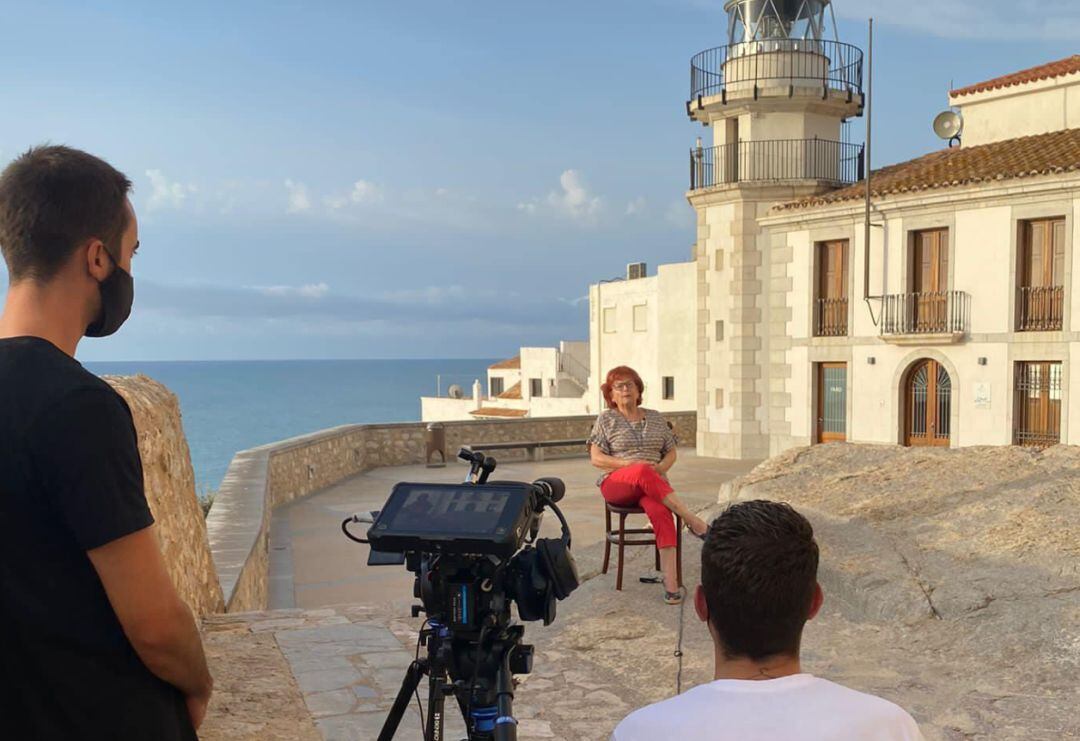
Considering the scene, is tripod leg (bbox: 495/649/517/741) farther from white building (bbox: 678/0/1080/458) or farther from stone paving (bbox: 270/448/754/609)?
white building (bbox: 678/0/1080/458)

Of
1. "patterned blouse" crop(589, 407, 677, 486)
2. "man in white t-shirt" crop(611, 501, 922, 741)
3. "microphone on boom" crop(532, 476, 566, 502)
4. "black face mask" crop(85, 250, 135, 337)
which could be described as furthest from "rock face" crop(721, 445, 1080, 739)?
"black face mask" crop(85, 250, 135, 337)

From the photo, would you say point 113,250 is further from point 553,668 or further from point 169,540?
point 553,668

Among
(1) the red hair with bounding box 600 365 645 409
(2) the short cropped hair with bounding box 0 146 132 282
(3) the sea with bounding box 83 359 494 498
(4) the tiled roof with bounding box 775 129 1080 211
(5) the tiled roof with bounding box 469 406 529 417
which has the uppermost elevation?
(4) the tiled roof with bounding box 775 129 1080 211

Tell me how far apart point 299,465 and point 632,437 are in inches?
355

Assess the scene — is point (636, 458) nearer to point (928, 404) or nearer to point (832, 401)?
point (928, 404)

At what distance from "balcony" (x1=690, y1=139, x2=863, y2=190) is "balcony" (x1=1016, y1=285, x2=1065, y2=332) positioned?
543cm

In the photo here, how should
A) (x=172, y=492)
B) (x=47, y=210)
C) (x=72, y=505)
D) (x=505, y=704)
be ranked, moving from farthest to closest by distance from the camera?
(x=172, y=492) → (x=505, y=704) → (x=47, y=210) → (x=72, y=505)

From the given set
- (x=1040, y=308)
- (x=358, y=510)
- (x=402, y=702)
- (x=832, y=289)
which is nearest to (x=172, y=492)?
(x=402, y=702)

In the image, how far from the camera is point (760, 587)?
1575 mm

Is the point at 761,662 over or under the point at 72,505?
under

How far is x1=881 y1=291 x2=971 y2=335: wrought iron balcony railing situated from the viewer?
18.1 metres

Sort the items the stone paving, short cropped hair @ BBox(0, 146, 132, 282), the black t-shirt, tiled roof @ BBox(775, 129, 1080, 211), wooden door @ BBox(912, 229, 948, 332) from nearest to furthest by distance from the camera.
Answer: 1. the black t-shirt
2. short cropped hair @ BBox(0, 146, 132, 282)
3. the stone paving
4. tiled roof @ BBox(775, 129, 1080, 211)
5. wooden door @ BBox(912, 229, 948, 332)

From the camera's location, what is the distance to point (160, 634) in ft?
4.79

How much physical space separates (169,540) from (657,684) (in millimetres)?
2296
